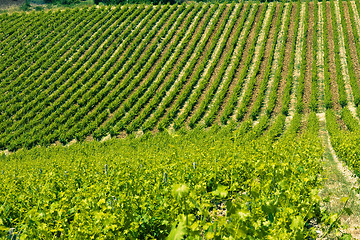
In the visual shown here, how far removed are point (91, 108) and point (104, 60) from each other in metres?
7.01

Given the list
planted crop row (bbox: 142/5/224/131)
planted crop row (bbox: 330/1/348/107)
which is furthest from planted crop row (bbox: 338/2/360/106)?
planted crop row (bbox: 142/5/224/131)

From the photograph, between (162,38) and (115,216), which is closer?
(115,216)

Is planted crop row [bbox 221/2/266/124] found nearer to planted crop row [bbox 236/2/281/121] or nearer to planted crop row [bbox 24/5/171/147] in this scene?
planted crop row [bbox 236/2/281/121]

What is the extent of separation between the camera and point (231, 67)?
29.2 m

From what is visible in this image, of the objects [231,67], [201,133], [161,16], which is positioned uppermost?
[161,16]

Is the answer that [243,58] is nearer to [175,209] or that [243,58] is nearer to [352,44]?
[352,44]

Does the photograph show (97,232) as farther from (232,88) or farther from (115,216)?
(232,88)

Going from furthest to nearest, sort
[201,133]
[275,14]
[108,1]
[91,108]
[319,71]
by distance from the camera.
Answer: [108,1] < [275,14] < [319,71] < [91,108] < [201,133]

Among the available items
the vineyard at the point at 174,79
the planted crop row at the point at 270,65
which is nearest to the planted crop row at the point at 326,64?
the vineyard at the point at 174,79

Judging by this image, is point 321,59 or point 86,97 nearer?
point 86,97

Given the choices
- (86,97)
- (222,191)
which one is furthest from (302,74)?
(222,191)

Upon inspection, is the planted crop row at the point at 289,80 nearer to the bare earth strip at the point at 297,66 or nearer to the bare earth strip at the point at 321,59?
the bare earth strip at the point at 297,66

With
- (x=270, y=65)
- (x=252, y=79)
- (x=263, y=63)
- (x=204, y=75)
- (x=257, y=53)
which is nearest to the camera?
(x=252, y=79)

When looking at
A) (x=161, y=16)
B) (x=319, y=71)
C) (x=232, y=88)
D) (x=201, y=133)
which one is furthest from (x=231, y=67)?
(x=161, y=16)
